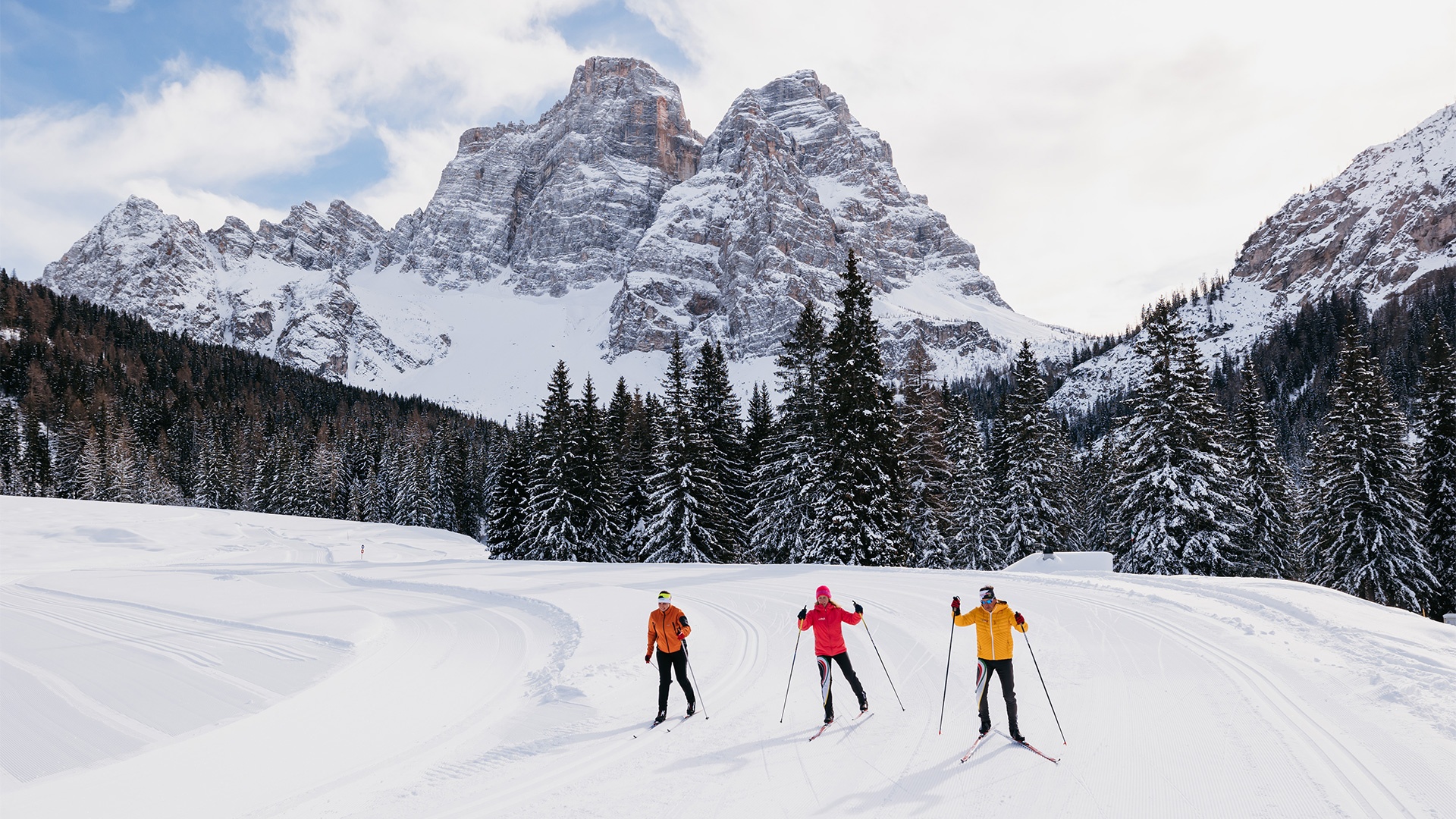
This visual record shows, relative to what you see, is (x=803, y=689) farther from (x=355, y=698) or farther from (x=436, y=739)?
(x=355, y=698)

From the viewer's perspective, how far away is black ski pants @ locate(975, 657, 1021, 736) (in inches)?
279

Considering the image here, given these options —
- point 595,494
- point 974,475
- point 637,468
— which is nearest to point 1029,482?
point 974,475

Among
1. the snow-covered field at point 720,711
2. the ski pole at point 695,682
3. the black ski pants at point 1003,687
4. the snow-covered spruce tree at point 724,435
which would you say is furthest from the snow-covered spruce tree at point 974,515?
the black ski pants at point 1003,687

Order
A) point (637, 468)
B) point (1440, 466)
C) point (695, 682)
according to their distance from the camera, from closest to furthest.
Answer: point (695, 682) < point (1440, 466) < point (637, 468)

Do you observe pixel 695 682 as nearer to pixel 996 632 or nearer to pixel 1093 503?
pixel 996 632

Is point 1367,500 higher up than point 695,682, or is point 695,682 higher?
point 1367,500

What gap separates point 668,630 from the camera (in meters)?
8.44

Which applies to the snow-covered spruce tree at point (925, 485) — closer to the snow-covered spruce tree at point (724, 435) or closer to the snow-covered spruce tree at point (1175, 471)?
the snow-covered spruce tree at point (1175, 471)

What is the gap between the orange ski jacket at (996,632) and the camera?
24.1 ft

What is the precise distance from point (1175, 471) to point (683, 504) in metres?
20.5

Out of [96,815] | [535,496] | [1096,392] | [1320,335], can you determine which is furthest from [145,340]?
[1320,335]

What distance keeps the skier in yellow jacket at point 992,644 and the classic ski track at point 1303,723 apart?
2611 millimetres

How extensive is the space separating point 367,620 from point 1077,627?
14164 mm

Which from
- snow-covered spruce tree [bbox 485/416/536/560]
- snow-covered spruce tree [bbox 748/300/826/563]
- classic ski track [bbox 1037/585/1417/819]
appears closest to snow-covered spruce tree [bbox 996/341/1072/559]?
snow-covered spruce tree [bbox 748/300/826/563]
